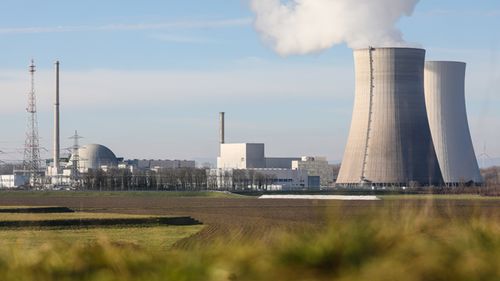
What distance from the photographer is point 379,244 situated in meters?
7.35

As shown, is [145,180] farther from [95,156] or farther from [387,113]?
[387,113]

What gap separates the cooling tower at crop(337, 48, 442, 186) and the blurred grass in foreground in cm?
6435

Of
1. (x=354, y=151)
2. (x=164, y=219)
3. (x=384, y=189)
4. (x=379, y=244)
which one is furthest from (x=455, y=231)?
(x=384, y=189)

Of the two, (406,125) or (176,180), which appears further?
(176,180)

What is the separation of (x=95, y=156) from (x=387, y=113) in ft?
301

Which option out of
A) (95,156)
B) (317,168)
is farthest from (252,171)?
(95,156)

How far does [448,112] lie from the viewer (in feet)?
264

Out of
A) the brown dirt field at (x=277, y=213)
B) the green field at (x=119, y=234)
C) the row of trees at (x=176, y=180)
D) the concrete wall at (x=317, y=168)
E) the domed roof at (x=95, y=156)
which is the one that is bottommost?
the green field at (x=119, y=234)

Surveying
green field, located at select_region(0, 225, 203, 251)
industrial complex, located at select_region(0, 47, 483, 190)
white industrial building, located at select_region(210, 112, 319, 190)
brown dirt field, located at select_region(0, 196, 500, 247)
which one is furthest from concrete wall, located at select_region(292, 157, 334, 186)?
green field, located at select_region(0, 225, 203, 251)

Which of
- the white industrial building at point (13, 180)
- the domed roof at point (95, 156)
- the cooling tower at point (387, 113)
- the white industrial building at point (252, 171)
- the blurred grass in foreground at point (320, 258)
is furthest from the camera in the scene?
the domed roof at point (95, 156)

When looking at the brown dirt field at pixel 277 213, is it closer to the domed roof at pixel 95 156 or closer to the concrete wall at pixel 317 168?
the concrete wall at pixel 317 168

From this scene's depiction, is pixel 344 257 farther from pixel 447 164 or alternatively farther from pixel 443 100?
pixel 447 164

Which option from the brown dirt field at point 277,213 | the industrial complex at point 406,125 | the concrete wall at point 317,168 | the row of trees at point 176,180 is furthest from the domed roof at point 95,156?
the brown dirt field at point 277,213

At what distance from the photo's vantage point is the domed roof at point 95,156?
156 metres
